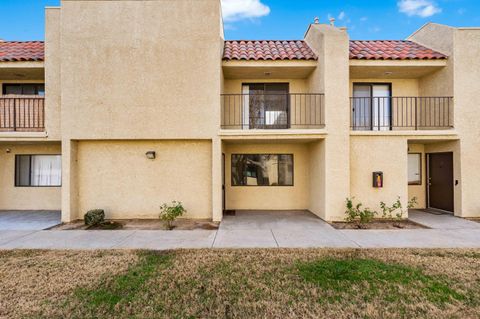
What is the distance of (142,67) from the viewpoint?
8.58 meters

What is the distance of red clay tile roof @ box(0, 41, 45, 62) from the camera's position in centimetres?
912

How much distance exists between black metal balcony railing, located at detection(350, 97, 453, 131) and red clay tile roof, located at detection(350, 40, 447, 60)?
1.63 meters

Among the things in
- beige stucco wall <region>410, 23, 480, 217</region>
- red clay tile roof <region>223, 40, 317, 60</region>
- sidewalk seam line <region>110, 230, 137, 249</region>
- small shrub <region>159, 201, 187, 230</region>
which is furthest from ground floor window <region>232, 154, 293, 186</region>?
beige stucco wall <region>410, 23, 480, 217</region>

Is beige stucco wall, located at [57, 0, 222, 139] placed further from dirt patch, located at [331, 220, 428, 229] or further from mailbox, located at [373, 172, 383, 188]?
mailbox, located at [373, 172, 383, 188]

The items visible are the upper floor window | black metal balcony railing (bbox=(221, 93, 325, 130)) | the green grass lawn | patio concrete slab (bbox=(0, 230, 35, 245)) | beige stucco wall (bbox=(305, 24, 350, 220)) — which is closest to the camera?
the green grass lawn

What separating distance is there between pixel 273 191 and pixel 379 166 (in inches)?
166

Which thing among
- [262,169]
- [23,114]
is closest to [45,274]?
[23,114]

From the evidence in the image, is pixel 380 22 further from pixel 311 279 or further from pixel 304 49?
pixel 311 279

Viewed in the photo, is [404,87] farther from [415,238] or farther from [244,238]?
[244,238]

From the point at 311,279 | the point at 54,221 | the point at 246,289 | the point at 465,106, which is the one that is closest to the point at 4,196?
the point at 54,221

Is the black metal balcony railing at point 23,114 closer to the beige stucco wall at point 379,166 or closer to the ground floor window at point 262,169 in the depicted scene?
the ground floor window at point 262,169

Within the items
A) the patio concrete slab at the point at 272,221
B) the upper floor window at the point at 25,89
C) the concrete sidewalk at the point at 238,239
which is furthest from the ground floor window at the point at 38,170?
the patio concrete slab at the point at 272,221

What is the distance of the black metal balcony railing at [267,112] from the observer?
1013cm

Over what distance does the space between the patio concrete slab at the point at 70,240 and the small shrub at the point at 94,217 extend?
75cm
